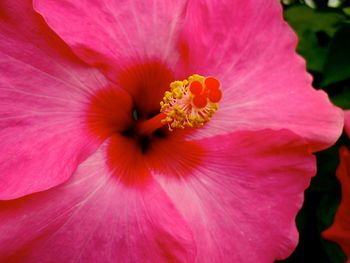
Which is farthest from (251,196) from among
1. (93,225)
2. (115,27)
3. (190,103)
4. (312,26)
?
(312,26)

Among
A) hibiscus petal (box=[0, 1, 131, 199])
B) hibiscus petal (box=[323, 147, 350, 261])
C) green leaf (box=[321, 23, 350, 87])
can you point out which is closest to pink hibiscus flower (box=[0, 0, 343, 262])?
hibiscus petal (box=[0, 1, 131, 199])

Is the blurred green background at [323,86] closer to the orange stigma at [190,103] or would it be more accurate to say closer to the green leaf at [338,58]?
the green leaf at [338,58]

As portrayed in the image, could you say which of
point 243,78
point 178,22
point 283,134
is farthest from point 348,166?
point 178,22

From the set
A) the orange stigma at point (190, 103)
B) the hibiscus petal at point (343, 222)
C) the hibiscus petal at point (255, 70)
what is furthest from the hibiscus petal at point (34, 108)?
the hibiscus petal at point (343, 222)

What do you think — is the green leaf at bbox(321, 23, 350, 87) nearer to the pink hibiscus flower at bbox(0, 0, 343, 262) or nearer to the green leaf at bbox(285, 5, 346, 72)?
the green leaf at bbox(285, 5, 346, 72)

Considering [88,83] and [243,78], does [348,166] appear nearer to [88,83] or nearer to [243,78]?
[243,78]

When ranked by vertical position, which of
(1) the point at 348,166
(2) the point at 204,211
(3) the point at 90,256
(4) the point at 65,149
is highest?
(4) the point at 65,149

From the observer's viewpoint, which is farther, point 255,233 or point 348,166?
point 348,166

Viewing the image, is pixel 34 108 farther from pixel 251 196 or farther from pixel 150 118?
pixel 251 196
